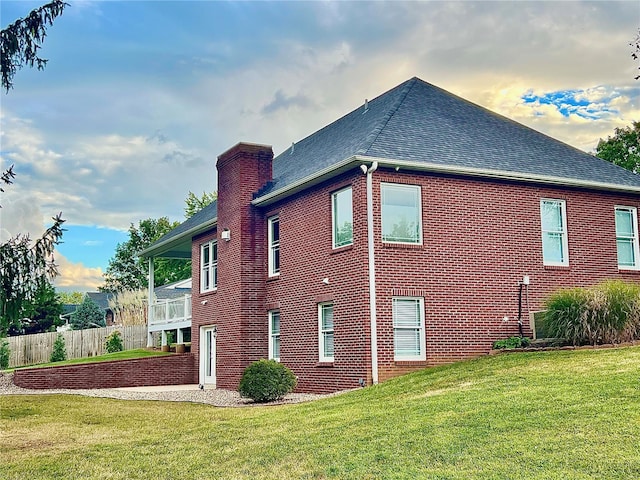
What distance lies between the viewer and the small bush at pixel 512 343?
57.6 ft

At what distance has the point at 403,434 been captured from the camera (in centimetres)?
979

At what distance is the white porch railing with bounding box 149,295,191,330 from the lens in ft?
94.4

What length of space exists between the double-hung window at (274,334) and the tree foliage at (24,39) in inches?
445

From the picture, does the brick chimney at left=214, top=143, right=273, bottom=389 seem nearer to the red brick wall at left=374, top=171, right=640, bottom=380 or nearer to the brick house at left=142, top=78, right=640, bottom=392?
the brick house at left=142, top=78, right=640, bottom=392

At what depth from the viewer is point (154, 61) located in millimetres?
19281

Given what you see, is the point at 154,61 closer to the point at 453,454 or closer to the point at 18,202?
the point at 18,202

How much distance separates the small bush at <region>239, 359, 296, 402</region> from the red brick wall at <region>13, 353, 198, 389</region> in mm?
8718

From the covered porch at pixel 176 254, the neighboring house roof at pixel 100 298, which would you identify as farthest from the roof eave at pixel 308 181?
the neighboring house roof at pixel 100 298

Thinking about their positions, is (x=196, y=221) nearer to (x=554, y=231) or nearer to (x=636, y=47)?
(x=554, y=231)

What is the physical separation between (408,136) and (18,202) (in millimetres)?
9759

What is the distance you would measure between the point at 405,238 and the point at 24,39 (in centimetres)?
955

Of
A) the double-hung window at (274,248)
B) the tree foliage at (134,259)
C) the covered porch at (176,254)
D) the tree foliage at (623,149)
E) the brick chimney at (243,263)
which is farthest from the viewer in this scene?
the tree foliage at (134,259)

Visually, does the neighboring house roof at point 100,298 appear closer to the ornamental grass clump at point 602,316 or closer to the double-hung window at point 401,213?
the double-hung window at point 401,213

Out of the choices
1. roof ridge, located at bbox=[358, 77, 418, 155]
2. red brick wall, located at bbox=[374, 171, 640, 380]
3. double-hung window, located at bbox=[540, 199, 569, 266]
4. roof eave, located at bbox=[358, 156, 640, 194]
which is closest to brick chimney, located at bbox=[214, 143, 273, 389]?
roof ridge, located at bbox=[358, 77, 418, 155]
